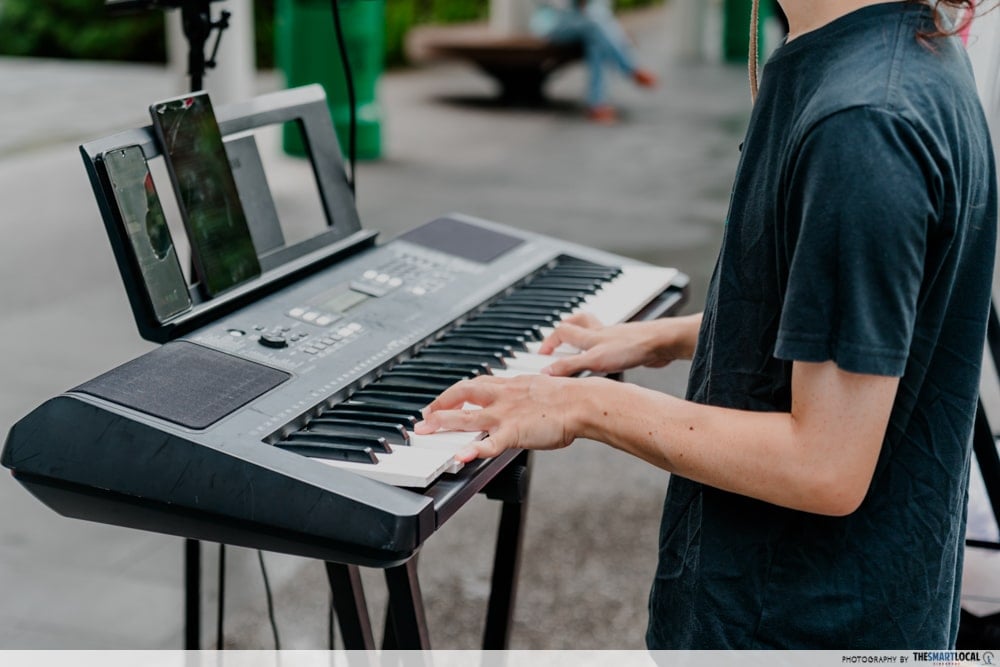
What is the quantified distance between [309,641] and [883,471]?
6.39ft

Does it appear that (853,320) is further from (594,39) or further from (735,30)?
(735,30)

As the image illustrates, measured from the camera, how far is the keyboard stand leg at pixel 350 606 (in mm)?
1660

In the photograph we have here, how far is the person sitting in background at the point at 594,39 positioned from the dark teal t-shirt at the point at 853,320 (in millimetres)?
8800

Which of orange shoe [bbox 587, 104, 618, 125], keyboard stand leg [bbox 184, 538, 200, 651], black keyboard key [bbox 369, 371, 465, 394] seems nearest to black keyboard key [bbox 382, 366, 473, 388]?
black keyboard key [bbox 369, 371, 465, 394]

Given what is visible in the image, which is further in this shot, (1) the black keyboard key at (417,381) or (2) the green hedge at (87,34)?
(2) the green hedge at (87,34)

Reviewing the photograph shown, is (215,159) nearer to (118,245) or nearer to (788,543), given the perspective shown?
(118,245)

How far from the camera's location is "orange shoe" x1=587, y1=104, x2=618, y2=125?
31.9 feet

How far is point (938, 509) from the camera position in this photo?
1233 millimetres

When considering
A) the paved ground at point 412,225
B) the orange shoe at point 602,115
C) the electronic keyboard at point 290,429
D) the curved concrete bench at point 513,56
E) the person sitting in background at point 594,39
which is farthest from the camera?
the curved concrete bench at point 513,56

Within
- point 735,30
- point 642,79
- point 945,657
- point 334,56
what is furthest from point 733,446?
point 735,30

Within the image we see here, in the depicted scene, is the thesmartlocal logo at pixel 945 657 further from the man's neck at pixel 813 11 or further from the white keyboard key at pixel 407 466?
the man's neck at pixel 813 11

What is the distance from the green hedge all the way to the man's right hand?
11715 millimetres

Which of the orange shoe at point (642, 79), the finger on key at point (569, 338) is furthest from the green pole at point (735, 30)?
the finger on key at point (569, 338)

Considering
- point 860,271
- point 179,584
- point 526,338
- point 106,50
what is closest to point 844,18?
point 860,271
